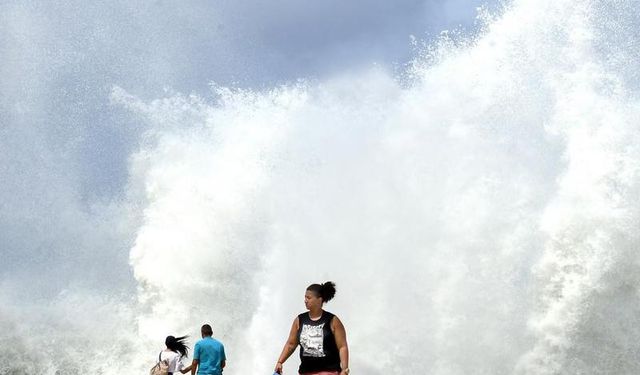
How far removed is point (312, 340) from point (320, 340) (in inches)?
3.7

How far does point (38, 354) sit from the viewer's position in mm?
36969

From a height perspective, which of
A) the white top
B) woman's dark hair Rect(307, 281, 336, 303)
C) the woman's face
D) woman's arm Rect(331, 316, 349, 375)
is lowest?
woman's arm Rect(331, 316, 349, 375)

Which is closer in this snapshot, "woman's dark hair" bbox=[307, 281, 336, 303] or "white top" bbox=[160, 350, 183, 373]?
"woman's dark hair" bbox=[307, 281, 336, 303]

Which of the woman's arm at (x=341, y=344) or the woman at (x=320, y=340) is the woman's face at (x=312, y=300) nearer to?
the woman at (x=320, y=340)

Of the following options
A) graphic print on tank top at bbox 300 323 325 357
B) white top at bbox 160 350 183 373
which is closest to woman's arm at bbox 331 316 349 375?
graphic print on tank top at bbox 300 323 325 357

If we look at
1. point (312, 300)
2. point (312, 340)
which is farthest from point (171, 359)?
point (312, 300)

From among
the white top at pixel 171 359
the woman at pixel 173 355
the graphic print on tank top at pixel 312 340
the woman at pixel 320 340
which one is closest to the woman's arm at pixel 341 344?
the woman at pixel 320 340

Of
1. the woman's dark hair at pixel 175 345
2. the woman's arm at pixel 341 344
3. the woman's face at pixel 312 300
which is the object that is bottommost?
the woman's arm at pixel 341 344

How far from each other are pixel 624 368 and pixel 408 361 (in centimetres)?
690

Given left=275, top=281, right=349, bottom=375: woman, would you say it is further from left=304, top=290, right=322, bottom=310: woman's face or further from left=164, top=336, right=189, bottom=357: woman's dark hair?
left=164, top=336, right=189, bottom=357: woman's dark hair

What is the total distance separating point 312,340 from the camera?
23.5 ft

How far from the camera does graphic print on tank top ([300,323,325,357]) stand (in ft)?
23.4

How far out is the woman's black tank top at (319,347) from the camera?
23.3ft

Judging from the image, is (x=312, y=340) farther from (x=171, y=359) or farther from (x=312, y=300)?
(x=171, y=359)
